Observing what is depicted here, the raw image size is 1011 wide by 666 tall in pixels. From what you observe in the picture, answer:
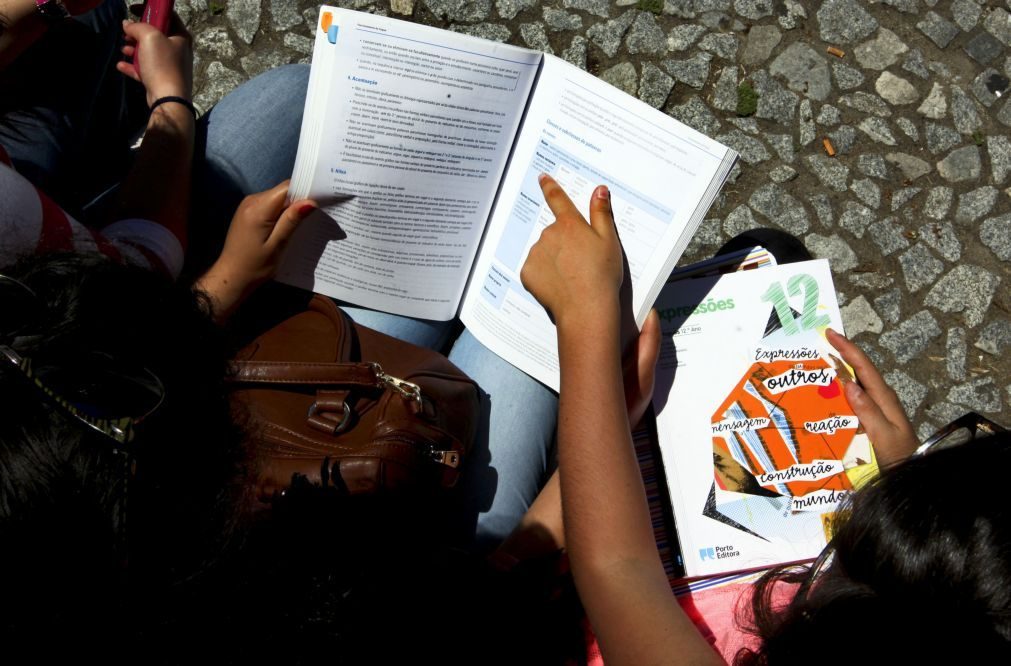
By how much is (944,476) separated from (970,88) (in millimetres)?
1868

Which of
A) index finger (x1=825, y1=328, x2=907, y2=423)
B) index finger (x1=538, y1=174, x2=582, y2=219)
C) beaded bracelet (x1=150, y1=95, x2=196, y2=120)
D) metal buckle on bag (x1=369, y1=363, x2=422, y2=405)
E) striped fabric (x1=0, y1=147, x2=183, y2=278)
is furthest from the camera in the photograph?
beaded bracelet (x1=150, y1=95, x2=196, y2=120)

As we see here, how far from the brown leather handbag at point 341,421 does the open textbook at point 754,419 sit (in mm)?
526

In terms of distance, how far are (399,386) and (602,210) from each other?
49 cm

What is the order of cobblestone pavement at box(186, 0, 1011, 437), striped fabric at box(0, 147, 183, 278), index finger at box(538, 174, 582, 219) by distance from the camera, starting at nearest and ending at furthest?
striped fabric at box(0, 147, 183, 278)
index finger at box(538, 174, 582, 219)
cobblestone pavement at box(186, 0, 1011, 437)

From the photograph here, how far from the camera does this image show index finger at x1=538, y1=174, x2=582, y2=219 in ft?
4.25

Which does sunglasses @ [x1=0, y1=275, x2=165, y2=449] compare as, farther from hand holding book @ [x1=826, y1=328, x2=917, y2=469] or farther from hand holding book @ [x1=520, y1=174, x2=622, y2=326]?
hand holding book @ [x1=826, y1=328, x2=917, y2=469]

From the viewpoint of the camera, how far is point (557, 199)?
1302mm

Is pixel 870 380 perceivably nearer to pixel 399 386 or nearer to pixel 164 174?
pixel 399 386

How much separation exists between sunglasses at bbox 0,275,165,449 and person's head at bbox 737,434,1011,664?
0.90 meters

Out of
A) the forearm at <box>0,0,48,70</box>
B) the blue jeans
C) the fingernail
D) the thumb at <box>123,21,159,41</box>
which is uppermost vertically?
the fingernail

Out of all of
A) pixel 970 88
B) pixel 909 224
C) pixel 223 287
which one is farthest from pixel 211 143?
pixel 970 88

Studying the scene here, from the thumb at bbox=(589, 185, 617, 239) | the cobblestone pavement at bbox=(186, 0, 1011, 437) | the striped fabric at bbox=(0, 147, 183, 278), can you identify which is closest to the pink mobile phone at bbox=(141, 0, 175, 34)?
the striped fabric at bbox=(0, 147, 183, 278)

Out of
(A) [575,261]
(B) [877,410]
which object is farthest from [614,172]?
(B) [877,410]

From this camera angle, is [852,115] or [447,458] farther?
[852,115]
